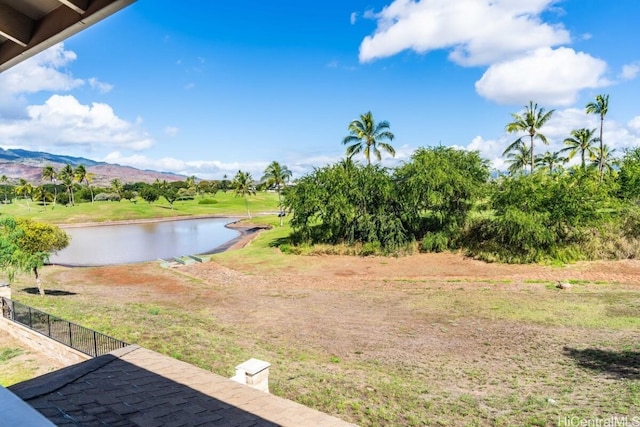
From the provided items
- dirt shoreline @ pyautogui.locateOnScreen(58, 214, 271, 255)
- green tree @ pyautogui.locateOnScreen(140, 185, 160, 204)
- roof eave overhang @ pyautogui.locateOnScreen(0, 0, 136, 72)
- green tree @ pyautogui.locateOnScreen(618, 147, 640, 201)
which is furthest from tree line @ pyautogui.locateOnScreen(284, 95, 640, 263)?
green tree @ pyautogui.locateOnScreen(140, 185, 160, 204)

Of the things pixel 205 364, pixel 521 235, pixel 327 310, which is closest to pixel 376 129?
pixel 521 235

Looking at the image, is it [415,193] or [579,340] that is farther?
[415,193]

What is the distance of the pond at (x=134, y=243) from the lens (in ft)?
140

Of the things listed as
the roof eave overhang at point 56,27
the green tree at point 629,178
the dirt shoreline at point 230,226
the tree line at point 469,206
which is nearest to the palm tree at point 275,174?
the dirt shoreline at point 230,226

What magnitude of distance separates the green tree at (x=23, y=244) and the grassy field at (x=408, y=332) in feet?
5.87

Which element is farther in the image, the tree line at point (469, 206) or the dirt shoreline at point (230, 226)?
the dirt shoreline at point (230, 226)

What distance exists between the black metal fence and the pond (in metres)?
17.5

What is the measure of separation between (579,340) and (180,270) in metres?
27.8

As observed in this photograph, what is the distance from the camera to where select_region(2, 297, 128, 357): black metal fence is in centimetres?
1164

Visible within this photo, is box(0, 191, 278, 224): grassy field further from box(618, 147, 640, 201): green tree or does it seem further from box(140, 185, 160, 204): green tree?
box(618, 147, 640, 201): green tree

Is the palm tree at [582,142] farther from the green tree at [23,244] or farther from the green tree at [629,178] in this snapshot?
the green tree at [23,244]

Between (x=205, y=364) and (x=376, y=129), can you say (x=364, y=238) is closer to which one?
(x=376, y=129)

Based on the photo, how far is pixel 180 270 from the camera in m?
32.0

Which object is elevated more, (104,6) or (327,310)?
(104,6)
